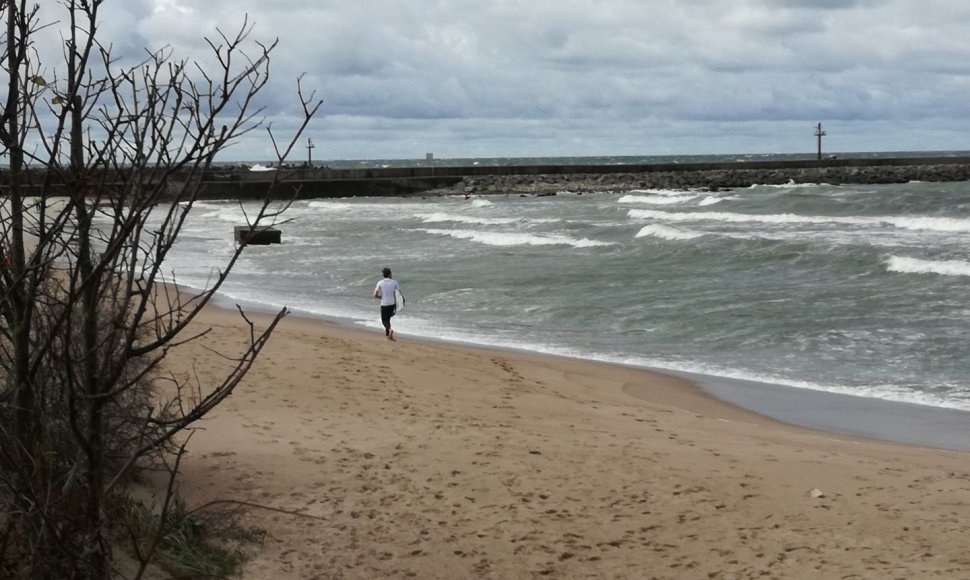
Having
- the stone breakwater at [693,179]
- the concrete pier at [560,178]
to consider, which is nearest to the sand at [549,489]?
the concrete pier at [560,178]

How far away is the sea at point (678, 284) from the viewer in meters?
15.3

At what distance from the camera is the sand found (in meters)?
6.25

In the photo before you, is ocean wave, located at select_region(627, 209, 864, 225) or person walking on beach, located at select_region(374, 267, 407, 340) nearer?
person walking on beach, located at select_region(374, 267, 407, 340)

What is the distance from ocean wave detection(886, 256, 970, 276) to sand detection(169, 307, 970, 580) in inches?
573

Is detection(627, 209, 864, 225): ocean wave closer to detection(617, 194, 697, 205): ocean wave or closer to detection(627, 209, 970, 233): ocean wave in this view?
detection(627, 209, 970, 233): ocean wave

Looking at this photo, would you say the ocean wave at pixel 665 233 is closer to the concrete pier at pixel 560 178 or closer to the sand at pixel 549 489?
the sand at pixel 549 489

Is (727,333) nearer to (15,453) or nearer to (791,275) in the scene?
(791,275)

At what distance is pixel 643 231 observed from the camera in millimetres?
36156

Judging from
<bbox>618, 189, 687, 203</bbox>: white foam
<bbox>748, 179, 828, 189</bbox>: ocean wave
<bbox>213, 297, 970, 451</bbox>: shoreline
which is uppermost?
<bbox>748, 179, 828, 189</bbox>: ocean wave

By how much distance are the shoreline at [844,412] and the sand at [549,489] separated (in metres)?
0.46

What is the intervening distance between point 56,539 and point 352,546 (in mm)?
3239

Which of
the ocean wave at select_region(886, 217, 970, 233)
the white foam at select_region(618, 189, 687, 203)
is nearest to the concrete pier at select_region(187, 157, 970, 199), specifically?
the white foam at select_region(618, 189, 687, 203)

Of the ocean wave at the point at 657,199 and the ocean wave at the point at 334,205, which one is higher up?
the ocean wave at the point at 334,205

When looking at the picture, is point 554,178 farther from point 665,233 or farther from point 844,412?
point 844,412
